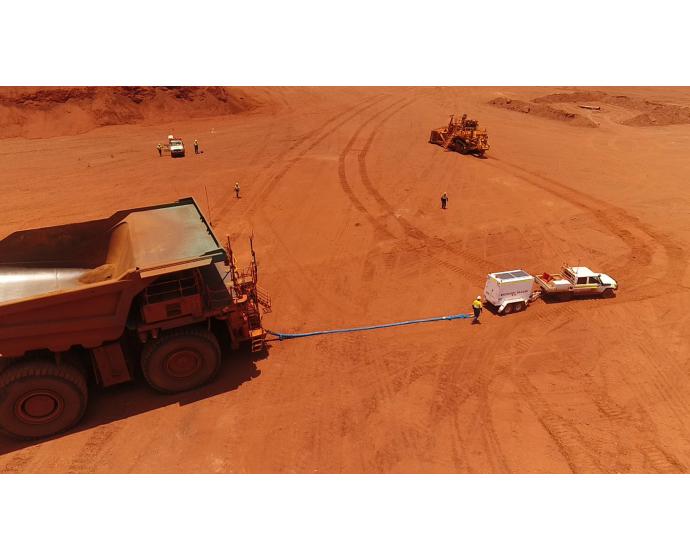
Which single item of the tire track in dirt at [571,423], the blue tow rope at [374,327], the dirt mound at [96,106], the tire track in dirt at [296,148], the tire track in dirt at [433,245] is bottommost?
the tire track in dirt at [571,423]

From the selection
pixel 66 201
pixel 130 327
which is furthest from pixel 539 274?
pixel 66 201

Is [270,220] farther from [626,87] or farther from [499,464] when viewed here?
[626,87]

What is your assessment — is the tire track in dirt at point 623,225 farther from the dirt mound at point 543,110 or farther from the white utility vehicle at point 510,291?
the dirt mound at point 543,110

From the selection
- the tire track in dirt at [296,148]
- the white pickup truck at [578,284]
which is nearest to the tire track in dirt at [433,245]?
the white pickup truck at [578,284]

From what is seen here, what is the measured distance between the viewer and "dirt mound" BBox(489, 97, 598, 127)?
3472 centimetres

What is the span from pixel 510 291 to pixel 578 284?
92.7 inches

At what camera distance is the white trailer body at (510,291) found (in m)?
11.9

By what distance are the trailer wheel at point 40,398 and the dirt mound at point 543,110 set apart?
128 ft

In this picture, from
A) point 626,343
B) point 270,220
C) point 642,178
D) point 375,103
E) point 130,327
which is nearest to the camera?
point 130,327

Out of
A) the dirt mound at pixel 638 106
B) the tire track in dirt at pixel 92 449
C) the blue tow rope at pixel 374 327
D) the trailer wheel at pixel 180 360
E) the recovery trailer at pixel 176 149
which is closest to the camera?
the tire track in dirt at pixel 92 449

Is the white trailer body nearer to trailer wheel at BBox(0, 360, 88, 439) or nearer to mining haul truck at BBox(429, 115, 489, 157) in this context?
trailer wheel at BBox(0, 360, 88, 439)

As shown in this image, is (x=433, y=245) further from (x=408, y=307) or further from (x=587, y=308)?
(x=587, y=308)

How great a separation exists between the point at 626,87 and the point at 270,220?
57.7 meters

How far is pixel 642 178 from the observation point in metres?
22.4
